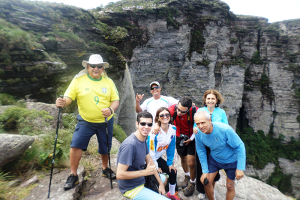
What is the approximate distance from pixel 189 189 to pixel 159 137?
148cm

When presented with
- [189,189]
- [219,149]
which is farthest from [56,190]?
[219,149]

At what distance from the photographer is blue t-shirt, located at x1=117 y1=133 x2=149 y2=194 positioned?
5.98 feet

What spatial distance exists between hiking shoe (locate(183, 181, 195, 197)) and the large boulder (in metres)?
3.52

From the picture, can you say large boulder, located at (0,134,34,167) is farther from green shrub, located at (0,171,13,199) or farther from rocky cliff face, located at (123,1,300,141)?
rocky cliff face, located at (123,1,300,141)

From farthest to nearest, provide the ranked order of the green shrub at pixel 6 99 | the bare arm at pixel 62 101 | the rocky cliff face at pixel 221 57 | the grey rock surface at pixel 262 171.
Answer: the rocky cliff face at pixel 221 57 < the grey rock surface at pixel 262 171 < the green shrub at pixel 6 99 < the bare arm at pixel 62 101

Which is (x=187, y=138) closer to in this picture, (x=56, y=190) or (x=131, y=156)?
(x=131, y=156)

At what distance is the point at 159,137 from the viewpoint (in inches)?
103

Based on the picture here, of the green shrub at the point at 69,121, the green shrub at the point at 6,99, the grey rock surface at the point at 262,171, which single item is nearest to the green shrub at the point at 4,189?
the green shrub at the point at 69,121

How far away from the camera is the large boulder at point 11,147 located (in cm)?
251

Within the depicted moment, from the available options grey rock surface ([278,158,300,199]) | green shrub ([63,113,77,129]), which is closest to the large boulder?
green shrub ([63,113,77,129])

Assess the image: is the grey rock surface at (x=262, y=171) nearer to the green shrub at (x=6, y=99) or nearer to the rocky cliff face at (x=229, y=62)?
the rocky cliff face at (x=229, y=62)

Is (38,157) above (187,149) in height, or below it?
below

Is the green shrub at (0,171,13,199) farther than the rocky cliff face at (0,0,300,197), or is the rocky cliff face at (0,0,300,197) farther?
the rocky cliff face at (0,0,300,197)

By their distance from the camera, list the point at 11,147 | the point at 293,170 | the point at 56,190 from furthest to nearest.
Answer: the point at 293,170
the point at 11,147
the point at 56,190
